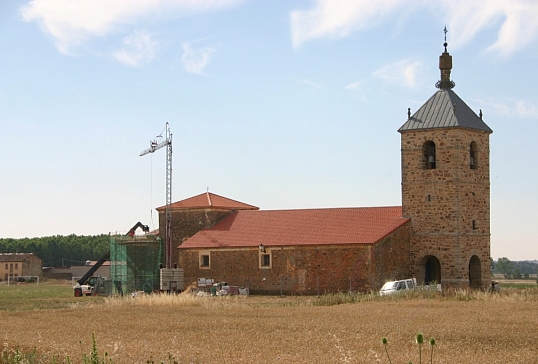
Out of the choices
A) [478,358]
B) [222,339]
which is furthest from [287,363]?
[222,339]

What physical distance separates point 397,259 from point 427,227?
7.24ft

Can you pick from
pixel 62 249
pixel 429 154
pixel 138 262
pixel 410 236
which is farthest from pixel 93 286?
pixel 62 249

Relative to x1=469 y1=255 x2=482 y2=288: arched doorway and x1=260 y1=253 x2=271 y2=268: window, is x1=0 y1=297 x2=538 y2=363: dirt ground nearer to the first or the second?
x1=469 y1=255 x2=482 y2=288: arched doorway

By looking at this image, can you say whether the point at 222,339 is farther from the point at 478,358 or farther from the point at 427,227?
the point at 427,227

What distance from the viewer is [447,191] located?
45312 mm

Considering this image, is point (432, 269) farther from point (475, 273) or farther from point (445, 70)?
point (445, 70)

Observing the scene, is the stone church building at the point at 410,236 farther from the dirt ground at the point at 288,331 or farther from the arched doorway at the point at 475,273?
the dirt ground at the point at 288,331

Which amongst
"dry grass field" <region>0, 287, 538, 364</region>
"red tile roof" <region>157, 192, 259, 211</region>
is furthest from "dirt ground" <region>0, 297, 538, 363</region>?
"red tile roof" <region>157, 192, 259, 211</region>

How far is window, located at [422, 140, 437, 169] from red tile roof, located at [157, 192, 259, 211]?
1311 centimetres

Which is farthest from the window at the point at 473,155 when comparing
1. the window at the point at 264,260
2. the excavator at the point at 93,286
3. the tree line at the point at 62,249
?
the tree line at the point at 62,249

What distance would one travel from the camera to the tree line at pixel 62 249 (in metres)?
115

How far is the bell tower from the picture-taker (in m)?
45.2

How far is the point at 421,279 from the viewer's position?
1813 inches

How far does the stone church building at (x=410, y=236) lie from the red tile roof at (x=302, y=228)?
0.20ft
